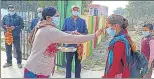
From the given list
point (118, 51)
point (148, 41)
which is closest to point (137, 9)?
point (148, 41)

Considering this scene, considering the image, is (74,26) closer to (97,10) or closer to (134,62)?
(134,62)

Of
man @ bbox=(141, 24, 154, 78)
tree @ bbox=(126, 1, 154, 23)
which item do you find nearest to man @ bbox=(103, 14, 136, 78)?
man @ bbox=(141, 24, 154, 78)

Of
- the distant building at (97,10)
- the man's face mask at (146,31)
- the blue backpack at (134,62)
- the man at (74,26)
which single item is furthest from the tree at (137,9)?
the blue backpack at (134,62)

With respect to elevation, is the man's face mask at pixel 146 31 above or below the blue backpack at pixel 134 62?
above

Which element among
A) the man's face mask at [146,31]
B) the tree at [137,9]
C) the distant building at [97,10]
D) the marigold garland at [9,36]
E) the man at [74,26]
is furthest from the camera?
the distant building at [97,10]

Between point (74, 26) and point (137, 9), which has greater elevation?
point (137, 9)

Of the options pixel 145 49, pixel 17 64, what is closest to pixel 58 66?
pixel 17 64

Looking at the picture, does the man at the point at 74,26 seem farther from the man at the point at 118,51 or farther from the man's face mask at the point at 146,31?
the man at the point at 118,51

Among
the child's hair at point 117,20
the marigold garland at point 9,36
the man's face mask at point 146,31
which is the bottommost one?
the marigold garland at point 9,36

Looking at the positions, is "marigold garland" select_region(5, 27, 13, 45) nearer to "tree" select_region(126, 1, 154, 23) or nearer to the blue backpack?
the blue backpack

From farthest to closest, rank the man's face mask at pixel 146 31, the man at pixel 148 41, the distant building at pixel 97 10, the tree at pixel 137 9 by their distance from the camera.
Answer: the distant building at pixel 97 10
the tree at pixel 137 9
the man's face mask at pixel 146 31
the man at pixel 148 41

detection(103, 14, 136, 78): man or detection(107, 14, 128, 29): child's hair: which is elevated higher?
detection(107, 14, 128, 29): child's hair

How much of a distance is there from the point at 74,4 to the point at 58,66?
1.69m

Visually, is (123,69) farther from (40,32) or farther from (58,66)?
(58,66)
